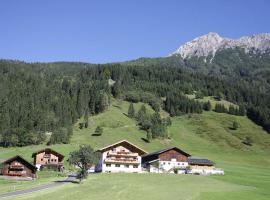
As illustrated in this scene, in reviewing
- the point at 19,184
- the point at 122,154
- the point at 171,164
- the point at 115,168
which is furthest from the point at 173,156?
the point at 19,184

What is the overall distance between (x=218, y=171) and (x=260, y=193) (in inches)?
1724

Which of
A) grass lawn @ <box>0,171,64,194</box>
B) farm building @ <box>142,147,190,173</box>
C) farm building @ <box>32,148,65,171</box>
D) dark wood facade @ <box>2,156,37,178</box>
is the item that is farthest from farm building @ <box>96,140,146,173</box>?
grass lawn @ <box>0,171,64,194</box>

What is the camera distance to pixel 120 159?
12862 cm

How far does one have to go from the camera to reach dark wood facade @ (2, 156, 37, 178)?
120 meters

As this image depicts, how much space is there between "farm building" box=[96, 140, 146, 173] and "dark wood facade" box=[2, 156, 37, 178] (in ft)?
63.7

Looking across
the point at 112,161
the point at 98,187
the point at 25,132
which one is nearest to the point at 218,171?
the point at 112,161

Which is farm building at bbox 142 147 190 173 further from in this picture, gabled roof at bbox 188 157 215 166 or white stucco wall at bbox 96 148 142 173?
white stucco wall at bbox 96 148 142 173

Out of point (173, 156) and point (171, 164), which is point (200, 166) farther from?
point (171, 164)

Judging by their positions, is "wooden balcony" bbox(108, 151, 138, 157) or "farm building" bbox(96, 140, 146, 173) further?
"wooden balcony" bbox(108, 151, 138, 157)

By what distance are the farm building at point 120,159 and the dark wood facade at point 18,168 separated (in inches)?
765

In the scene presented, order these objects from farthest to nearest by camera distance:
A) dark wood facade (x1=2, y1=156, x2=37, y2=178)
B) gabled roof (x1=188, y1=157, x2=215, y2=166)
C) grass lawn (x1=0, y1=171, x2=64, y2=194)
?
gabled roof (x1=188, y1=157, x2=215, y2=166)
dark wood facade (x1=2, y1=156, x2=37, y2=178)
grass lawn (x1=0, y1=171, x2=64, y2=194)

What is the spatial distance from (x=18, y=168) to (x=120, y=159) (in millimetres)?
27949

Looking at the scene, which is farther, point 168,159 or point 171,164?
point 168,159

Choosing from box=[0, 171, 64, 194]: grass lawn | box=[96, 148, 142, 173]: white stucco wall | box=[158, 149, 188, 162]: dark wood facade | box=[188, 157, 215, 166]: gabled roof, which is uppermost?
box=[158, 149, 188, 162]: dark wood facade
